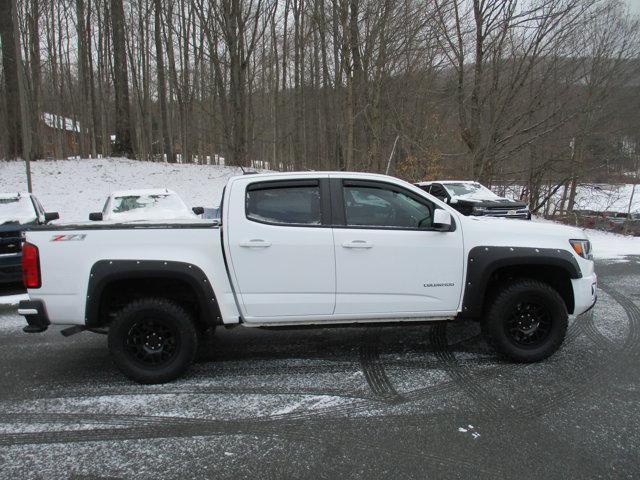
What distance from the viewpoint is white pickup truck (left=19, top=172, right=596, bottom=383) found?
4188mm

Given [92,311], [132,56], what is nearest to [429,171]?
[92,311]

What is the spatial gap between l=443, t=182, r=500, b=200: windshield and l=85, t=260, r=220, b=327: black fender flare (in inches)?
402

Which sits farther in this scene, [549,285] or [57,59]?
[57,59]

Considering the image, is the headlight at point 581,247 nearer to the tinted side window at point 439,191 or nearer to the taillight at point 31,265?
the taillight at point 31,265

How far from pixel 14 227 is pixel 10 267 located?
0.68 meters

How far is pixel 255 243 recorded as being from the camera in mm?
4266

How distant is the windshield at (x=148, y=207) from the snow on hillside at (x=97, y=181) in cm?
731

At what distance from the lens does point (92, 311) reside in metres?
4.21

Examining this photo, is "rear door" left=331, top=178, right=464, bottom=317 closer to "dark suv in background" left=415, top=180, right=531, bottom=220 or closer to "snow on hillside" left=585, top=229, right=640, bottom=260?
"dark suv in background" left=415, top=180, right=531, bottom=220

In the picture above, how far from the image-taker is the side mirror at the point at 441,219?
14.2ft

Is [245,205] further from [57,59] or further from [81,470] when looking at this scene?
[57,59]

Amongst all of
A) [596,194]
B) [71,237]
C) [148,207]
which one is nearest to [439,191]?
[148,207]

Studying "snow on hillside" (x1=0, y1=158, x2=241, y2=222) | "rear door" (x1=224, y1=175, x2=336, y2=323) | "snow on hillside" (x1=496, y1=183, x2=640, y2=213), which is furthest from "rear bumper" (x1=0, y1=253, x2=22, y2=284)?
"snow on hillside" (x1=496, y1=183, x2=640, y2=213)

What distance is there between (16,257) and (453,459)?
7.83 m
